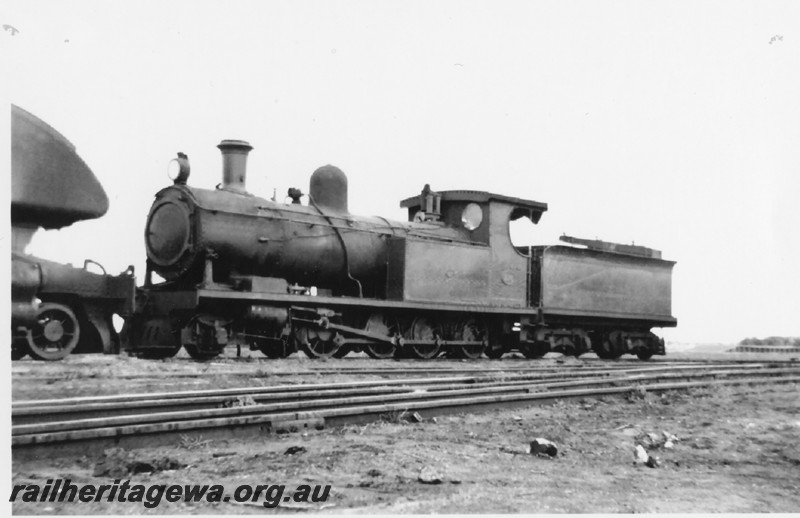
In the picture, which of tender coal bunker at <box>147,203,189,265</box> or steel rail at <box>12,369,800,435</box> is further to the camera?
tender coal bunker at <box>147,203,189,265</box>

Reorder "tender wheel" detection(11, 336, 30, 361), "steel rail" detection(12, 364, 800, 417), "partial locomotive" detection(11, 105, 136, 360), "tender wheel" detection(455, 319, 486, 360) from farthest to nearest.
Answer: "tender wheel" detection(455, 319, 486, 360), "tender wheel" detection(11, 336, 30, 361), "partial locomotive" detection(11, 105, 136, 360), "steel rail" detection(12, 364, 800, 417)

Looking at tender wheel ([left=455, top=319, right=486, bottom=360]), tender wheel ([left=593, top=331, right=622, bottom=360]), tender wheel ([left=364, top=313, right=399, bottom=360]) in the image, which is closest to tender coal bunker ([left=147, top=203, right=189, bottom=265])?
tender wheel ([left=364, top=313, right=399, bottom=360])

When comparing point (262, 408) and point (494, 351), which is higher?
point (494, 351)

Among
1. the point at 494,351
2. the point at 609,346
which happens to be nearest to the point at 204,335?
the point at 494,351

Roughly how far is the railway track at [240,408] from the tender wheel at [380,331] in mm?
3575

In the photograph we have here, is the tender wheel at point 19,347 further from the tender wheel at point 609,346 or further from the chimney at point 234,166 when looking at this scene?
the tender wheel at point 609,346

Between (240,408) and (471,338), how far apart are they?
874 cm

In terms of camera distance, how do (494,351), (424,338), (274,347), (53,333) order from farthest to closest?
1. (494,351)
2. (424,338)
3. (274,347)
4. (53,333)

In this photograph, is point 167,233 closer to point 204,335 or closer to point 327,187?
point 204,335

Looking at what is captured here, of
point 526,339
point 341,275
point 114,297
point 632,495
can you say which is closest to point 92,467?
point 632,495

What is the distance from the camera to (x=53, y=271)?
27.6 ft

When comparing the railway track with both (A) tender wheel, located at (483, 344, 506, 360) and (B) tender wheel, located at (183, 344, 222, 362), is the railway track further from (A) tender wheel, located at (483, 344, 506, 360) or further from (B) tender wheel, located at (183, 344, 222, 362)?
(A) tender wheel, located at (483, 344, 506, 360)

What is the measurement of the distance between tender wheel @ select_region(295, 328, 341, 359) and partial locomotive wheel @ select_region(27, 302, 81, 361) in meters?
3.35

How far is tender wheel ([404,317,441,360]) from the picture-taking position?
1290 centimetres
